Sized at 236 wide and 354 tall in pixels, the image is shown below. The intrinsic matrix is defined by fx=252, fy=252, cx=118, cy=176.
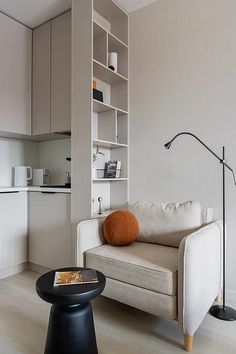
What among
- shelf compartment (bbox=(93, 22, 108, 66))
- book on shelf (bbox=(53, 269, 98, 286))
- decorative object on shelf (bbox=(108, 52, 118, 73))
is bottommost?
book on shelf (bbox=(53, 269, 98, 286))

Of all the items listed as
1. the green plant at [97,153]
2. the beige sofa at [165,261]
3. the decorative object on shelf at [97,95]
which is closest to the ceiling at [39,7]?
the decorative object on shelf at [97,95]

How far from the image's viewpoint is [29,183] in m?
3.07

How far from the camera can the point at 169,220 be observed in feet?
6.68

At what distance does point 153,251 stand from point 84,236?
1.74ft

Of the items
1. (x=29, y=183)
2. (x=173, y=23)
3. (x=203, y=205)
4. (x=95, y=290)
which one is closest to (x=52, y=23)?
(x=173, y=23)

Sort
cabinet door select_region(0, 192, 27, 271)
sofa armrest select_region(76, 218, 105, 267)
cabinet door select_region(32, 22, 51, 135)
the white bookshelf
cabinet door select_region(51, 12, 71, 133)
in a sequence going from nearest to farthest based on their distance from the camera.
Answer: sofa armrest select_region(76, 218, 105, 267), the white bookshelf, cabinet door select_region(0, 192, 27, 271), cabinet door select_region(51, 12, 71, 133), cabinet door select_region(32, 22, 51, 135)

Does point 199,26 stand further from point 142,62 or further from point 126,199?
point 126,199

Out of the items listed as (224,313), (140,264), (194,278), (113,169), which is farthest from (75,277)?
(113,169)

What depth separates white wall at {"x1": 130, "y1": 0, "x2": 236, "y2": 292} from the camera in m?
2.07

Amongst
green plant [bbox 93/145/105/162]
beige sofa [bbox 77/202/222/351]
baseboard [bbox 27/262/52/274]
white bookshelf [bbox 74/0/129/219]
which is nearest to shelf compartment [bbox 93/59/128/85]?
white bookshelf [bbox 74/0/129/219]

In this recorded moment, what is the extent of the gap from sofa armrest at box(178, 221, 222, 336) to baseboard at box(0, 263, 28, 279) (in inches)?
71.3

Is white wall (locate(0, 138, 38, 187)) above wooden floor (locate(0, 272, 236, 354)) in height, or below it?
above

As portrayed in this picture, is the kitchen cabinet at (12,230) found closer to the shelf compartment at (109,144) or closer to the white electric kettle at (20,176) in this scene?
the white electric kettle at (20,176)

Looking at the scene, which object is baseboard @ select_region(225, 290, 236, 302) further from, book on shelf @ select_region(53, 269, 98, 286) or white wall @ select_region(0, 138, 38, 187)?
white wall @ select_region(0, 138, 38, 187)
